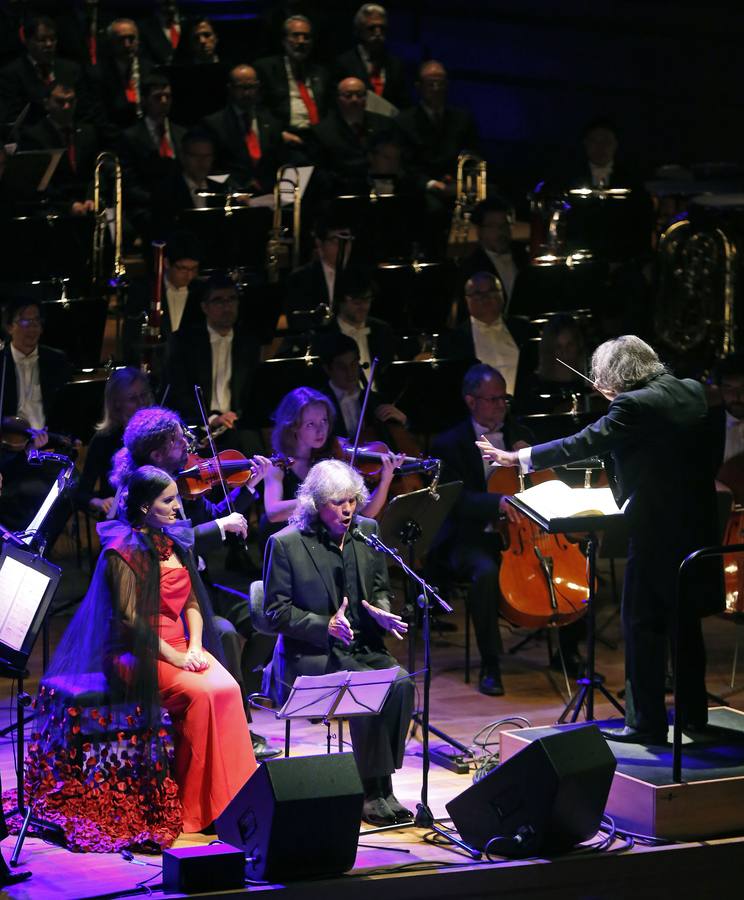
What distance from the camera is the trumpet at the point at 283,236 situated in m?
7.64

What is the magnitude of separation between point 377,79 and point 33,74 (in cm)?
200

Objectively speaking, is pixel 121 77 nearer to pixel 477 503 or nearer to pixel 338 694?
pixel 477 503

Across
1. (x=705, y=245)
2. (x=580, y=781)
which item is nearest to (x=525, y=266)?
(x=705, y=245)

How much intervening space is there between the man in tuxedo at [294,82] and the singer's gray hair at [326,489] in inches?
168

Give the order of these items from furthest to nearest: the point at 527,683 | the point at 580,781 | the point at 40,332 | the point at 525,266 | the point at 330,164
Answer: the point at 330,164
the point at 525,266
the point at 40,332
the point at 527,683
the point at 580,781

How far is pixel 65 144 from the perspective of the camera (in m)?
7.80

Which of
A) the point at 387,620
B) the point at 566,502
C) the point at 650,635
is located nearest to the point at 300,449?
the point at 387,620

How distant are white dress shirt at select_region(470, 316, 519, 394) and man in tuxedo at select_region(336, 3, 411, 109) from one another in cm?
246

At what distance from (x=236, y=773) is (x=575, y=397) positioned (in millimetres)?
2672

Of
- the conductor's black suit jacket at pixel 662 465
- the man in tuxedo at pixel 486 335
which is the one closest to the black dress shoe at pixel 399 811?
the conductor's black suit jacket at pixel 662 465

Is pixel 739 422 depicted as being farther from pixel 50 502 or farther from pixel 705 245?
pixel 50 502

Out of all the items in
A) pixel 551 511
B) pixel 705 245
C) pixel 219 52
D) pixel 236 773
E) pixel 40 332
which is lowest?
pixel 236 773

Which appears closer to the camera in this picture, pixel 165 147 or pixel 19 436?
pixel 19 436

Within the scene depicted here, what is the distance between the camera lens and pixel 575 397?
259 inches
